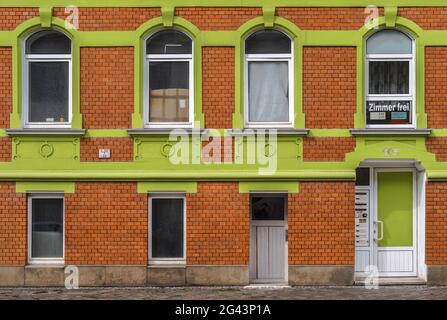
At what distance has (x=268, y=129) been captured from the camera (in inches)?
674

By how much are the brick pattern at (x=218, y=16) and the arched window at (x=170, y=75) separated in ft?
1.34

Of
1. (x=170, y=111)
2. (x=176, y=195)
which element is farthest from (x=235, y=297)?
(x=170, y=111)

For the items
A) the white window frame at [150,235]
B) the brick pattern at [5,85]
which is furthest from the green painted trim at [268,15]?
the brick pattern at [5,85]

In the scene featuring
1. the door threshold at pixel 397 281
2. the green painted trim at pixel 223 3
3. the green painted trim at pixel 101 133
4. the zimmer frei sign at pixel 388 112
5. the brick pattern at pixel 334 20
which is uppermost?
the green painted trim at pixel 223 3

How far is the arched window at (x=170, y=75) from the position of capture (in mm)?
17375

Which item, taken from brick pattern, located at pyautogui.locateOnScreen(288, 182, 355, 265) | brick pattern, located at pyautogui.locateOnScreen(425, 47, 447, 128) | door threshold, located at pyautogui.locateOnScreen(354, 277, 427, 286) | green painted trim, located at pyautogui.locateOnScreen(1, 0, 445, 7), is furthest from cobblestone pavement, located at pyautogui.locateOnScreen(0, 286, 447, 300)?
green painted trim, located at pyautogui.locateOnScreen(1, 0, 445, 7)

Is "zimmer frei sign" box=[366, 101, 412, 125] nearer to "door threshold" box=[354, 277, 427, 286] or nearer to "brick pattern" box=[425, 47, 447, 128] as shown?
"brick pattern" box=[425, 47, 447, 128]

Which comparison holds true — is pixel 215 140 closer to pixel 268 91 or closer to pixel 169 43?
pixel 268 91

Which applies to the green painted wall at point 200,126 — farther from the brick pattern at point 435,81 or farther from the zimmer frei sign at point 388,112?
the zimmer frei sign at point 388,112

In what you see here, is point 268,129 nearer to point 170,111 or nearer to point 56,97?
point 170,111

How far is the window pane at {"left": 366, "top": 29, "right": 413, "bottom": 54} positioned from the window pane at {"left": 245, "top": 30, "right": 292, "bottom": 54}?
1606mm

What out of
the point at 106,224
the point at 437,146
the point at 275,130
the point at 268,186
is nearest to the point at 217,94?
the point at 275,130

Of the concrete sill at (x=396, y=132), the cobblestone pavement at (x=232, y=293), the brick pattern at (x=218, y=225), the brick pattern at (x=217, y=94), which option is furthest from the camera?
the brick pattern at (x=217, y=94)

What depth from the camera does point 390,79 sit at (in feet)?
57.0
